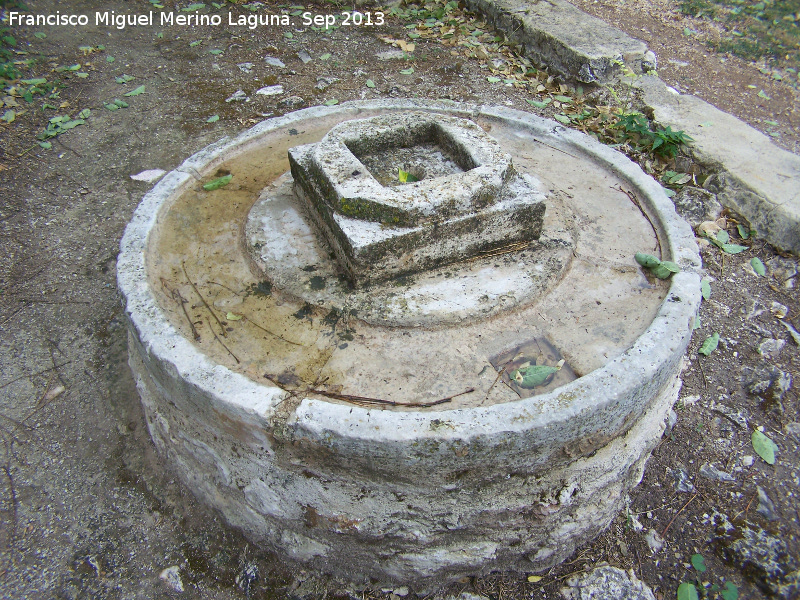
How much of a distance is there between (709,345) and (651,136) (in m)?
1.82

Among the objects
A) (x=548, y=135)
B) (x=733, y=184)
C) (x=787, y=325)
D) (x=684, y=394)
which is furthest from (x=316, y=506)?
(x=733, y=184)

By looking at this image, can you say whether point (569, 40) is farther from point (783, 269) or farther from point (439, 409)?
point (439, 409)

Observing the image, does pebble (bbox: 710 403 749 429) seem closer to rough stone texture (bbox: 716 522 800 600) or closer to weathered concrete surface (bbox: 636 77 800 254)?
rough stone texture (bbox: 716 522 800 600)

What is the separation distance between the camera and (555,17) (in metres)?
5.00

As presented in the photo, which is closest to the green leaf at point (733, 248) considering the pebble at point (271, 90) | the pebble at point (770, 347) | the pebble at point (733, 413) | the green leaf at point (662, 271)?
the pebble at point (770, 347)

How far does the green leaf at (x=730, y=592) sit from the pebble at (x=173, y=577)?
207cm

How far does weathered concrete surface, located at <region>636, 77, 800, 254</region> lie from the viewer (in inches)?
128

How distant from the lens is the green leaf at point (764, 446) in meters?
2.35

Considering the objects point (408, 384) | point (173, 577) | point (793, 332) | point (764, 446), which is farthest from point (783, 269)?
point (173, 577)

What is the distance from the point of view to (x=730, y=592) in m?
1.95

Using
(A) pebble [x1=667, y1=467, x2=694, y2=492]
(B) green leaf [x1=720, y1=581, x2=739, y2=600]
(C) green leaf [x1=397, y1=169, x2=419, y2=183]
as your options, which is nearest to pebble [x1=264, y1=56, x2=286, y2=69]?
(C) green leaf [x1=397, y1=169, x2=419, y2=183]

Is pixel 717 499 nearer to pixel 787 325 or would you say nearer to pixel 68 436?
pixel 787 325

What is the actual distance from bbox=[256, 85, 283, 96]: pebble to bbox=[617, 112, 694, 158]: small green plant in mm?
2895

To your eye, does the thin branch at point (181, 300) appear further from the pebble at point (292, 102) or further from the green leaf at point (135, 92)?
the green leaf at point (135, 92)
